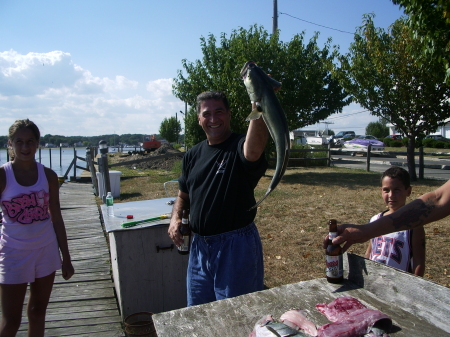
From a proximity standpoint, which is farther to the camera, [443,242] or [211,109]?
[443,242]

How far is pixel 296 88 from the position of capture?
16344mm

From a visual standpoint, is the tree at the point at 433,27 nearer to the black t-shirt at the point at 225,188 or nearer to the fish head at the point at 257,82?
the black t-shirt at the point at 225,188

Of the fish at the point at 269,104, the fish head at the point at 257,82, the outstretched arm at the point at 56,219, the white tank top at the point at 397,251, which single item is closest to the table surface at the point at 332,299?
the white tank top at the point at 397,251

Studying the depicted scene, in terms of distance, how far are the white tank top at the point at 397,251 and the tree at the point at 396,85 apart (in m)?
10.7

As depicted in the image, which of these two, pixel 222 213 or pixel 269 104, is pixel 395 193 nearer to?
pixel 222 213

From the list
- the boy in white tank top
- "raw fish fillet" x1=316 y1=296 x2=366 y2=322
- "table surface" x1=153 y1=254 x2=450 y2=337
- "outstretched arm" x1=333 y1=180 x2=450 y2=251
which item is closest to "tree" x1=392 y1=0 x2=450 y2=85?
the boy in white tank top

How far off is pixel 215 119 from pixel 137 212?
7.78 feet

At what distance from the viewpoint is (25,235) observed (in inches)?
121

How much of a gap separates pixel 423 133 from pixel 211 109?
1368cm

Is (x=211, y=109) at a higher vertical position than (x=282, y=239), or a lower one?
higher

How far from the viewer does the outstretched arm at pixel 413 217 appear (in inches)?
83.5

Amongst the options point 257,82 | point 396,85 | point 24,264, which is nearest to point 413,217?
point 257,82

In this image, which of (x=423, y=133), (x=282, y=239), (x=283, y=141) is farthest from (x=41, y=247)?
(x=423, y=133)

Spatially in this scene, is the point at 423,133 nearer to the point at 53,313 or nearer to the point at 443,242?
the point at 443,242
